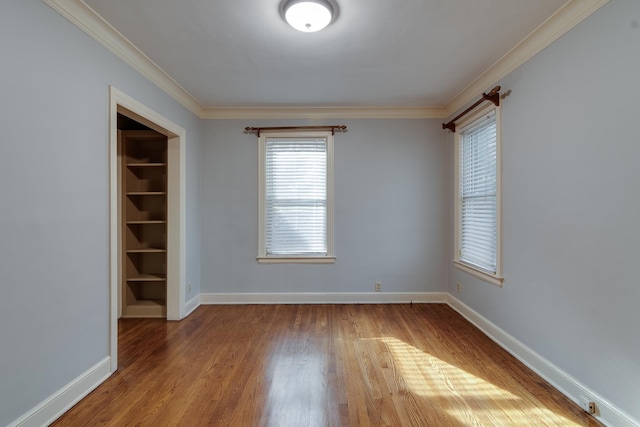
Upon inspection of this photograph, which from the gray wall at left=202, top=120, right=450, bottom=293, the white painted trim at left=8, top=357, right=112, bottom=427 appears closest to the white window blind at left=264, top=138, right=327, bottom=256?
the gray wall at left=202, top=120, right=450, bottom=293

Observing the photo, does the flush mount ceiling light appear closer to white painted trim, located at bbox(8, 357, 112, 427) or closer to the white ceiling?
the white ceiling

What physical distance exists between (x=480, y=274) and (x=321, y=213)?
201 centimetres

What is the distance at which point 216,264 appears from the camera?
397 centimetres

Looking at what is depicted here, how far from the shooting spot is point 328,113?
390cm

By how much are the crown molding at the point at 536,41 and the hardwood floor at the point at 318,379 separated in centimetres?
251

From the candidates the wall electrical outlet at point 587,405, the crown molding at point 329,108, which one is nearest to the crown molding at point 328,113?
the crown molding at point 329,108

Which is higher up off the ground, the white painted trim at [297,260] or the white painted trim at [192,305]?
the white painted trim at [297,260]

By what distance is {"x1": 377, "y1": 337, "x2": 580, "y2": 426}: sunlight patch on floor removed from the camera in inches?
69.7

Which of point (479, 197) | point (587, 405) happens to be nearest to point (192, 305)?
point (479, 197)

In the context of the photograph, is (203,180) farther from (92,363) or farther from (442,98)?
(442,98)

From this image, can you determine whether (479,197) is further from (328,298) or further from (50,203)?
(50,203)

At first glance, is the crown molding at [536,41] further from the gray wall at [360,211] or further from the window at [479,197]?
the gray wall at [360,211]

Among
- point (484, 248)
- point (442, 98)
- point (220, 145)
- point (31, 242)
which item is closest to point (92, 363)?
point (31, 242)

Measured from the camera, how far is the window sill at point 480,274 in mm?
2777
